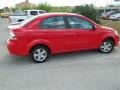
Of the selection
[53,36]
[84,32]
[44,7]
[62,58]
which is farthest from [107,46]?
[44,7]

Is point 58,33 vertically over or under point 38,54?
over

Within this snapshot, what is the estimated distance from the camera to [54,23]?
329 inches

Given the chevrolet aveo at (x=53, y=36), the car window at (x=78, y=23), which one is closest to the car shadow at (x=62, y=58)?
the chevrolet aveo at (x=53, y=36)

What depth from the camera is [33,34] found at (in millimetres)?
8008

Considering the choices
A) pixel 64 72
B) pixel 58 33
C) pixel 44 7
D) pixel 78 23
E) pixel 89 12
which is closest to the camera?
pixel 64 72

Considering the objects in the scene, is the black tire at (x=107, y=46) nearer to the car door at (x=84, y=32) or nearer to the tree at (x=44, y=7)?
the car door at (x=84, y=32)

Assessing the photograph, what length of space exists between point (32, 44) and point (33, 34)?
320 millimetres

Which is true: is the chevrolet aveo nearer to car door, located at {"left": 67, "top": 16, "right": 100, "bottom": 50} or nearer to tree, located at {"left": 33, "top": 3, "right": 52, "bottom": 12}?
car door, located at {"left": 67, "top": 16, "right": 100, "bottom": 50}

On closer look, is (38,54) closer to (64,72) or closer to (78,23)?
(64,72)

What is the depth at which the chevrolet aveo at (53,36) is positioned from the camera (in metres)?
7.97

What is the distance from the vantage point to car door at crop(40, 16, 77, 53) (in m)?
8.22

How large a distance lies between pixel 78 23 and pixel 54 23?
35.4 inches

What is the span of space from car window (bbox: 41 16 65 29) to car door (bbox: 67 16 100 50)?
0.29 metres

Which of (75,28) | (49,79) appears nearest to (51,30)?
(75,28)
